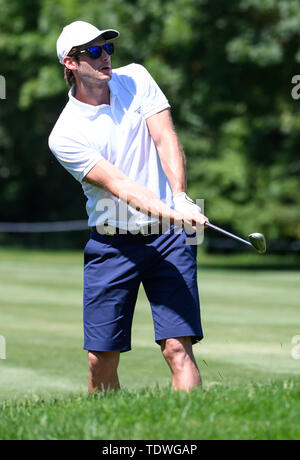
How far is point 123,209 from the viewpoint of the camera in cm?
566

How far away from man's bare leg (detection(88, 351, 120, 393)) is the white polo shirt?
2.79 feet

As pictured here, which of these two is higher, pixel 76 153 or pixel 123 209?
pixel 76 153

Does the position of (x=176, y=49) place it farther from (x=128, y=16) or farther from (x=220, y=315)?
(x=220, y=315)

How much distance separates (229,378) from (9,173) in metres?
36.8

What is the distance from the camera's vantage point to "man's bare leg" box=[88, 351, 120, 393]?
5.77 meters

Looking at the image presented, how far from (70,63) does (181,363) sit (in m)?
2.06

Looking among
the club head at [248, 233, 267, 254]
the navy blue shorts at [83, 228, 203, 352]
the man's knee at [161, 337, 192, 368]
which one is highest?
the club head at [248, 233, 267, 254]

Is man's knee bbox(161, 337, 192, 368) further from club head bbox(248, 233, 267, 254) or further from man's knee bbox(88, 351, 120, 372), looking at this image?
club head bbox(248, 233, 267, 254)

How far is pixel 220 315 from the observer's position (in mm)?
13055

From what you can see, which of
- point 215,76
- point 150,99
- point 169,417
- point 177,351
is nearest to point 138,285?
point 177,351

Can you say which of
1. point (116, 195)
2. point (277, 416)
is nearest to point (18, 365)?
point (116, 195)

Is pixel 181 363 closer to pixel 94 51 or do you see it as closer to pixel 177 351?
pixel 177 351

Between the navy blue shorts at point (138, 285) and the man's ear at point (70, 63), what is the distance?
1.12m

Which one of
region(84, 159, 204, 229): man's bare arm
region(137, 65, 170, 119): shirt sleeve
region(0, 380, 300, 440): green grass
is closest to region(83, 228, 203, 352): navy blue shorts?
region(84, 159, 204, 229): man's bare arm
